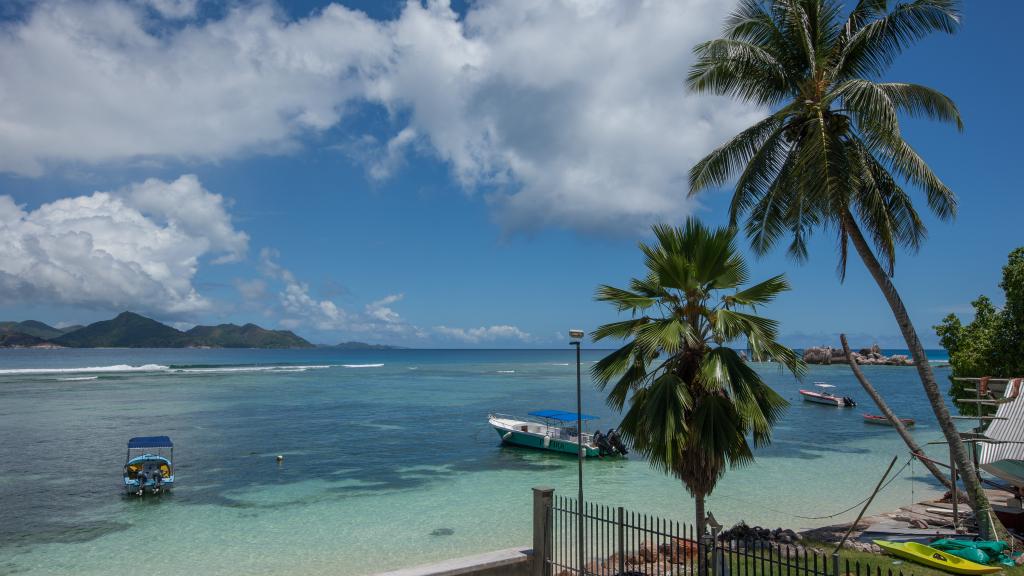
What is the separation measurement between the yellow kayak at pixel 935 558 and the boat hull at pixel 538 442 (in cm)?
2305

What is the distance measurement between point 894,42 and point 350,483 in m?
25.6

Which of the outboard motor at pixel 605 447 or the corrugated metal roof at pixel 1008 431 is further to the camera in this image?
the outboard motor at pixel 605 447

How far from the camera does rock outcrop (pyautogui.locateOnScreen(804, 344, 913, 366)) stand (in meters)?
150

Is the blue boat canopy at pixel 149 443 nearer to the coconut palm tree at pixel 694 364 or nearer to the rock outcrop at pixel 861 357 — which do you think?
the coconut palm tree at pixel 694 364

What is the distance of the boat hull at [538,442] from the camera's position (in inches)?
1396

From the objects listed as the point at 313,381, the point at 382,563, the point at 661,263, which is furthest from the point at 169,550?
the point at 313,381

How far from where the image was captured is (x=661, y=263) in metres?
11.6

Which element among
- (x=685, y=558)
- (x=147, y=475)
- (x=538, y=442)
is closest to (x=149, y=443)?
(x=147, y=475)

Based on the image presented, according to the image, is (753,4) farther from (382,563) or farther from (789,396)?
(789,396)

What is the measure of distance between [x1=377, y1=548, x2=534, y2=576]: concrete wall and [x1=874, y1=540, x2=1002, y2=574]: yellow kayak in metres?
6.96

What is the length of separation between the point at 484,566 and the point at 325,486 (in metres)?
19.2

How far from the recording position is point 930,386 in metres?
12.8

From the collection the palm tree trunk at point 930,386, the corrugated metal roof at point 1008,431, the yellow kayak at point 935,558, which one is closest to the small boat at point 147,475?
the yellow kayak at point 935,558

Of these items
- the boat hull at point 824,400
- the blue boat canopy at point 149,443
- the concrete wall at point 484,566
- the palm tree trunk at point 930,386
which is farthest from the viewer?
the boat hull at point 824,400
